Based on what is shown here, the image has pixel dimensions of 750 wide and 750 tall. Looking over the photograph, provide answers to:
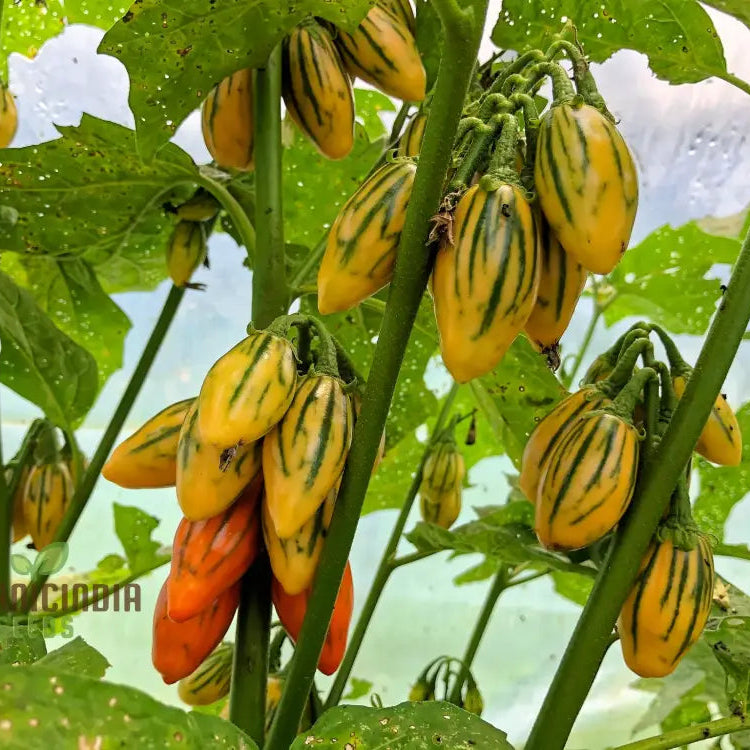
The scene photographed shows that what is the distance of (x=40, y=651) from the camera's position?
1.33ft

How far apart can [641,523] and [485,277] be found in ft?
0.47

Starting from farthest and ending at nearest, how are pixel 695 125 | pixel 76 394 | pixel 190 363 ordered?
pixel 190 363
pixel 695 125
pixel 76 394

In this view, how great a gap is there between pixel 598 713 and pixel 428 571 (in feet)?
1.01

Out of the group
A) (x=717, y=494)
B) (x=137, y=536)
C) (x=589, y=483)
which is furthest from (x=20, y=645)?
(x=717, y=494)

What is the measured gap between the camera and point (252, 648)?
1.22ft

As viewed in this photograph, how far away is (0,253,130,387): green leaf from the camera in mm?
729

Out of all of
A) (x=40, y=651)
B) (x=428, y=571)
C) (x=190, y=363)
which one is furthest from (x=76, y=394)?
(x=428, y=571)

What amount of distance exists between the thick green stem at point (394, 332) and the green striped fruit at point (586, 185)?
4cm

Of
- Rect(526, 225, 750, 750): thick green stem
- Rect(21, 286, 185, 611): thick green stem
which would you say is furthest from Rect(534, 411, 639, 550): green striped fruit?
Rect(21, 286, 185, 611): thick green stem

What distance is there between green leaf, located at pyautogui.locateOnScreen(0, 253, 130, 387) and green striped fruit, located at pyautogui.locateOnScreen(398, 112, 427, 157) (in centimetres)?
33

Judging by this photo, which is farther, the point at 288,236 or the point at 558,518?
the point at 288,236

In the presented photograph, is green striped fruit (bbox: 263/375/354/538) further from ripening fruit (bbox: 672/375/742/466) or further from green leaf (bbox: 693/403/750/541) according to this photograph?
green leaf (bbox: 693/403/750/541)

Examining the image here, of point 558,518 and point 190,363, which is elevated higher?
point 190,363

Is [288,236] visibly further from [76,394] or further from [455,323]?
[455,323]
